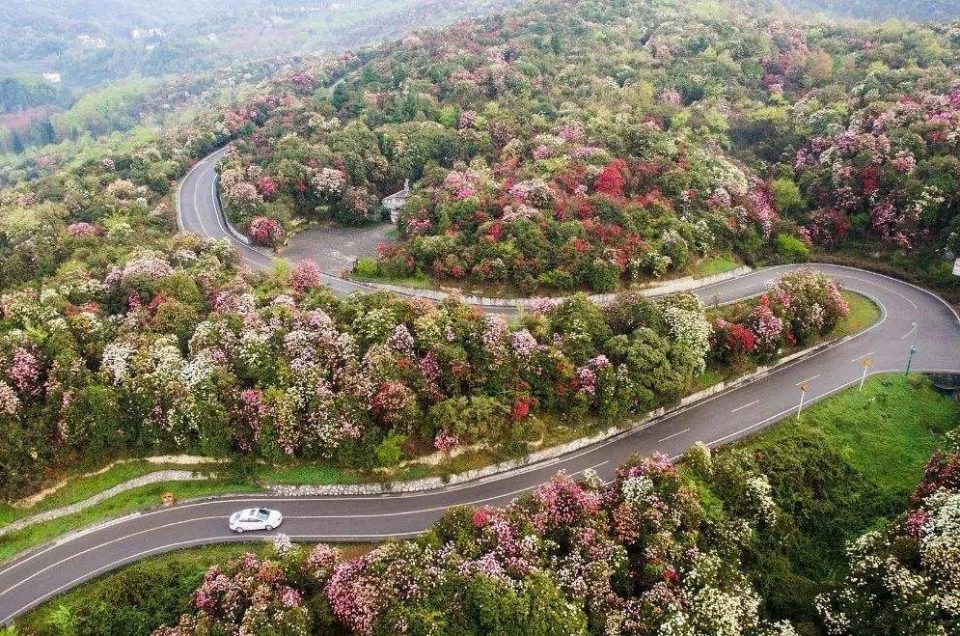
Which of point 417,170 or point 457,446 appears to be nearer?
point 457,446

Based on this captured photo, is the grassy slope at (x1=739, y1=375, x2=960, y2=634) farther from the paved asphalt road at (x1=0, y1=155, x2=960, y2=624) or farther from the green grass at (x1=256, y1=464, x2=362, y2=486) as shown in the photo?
the green grass at (x1=256, y1=464, x2=362, y2=486)

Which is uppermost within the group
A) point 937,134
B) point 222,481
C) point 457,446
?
point 937,134

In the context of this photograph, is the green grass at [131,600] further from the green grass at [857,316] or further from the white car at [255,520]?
the green grass at [857,316]

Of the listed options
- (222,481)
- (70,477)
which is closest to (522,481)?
(222,481)

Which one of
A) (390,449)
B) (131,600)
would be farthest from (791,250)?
(131,600)

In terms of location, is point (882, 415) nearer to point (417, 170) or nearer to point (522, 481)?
point (522, 481)

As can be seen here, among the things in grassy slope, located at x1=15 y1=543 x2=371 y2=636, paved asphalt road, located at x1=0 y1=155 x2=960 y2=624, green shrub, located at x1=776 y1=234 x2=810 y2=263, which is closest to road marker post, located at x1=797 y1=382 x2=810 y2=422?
paved asphalt road, located at x1=0 y1=155 x2=960 y2=624
